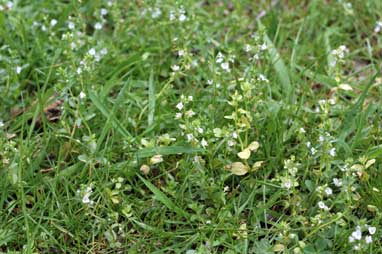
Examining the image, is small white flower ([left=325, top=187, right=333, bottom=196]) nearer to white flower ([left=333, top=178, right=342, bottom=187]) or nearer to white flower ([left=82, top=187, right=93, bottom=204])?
white flower ([left=333, top=178, right=342, bottom=187])

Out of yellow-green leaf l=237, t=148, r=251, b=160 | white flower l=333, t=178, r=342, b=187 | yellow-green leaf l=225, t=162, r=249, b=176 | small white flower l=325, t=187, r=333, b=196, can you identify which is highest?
yellow-green leaf l=237, t=148, r=251, b=160

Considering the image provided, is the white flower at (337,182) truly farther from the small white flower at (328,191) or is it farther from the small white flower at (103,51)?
the small white flower at (103,51)

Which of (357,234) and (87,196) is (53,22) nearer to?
(87,196)

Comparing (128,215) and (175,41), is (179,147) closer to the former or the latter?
(128,215)

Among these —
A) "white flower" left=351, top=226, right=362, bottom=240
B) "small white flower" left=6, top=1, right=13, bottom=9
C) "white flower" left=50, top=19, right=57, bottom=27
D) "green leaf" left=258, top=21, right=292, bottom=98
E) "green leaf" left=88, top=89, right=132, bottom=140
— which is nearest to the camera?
"white flower" left=351, top=226, right=362, bottom=240

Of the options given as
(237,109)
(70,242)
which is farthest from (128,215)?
(237,109)

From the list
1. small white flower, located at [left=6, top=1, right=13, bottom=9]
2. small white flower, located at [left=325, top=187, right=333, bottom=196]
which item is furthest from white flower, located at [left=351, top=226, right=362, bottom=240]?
small white flower, located at [left=6, top=1, right=13, bottom=9]

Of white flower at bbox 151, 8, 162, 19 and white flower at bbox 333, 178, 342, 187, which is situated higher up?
white flower at bbox 151, 8, 162, 19

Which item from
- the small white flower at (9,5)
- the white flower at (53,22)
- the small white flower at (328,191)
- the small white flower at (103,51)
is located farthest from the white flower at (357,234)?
the small white flower at (9,5)
